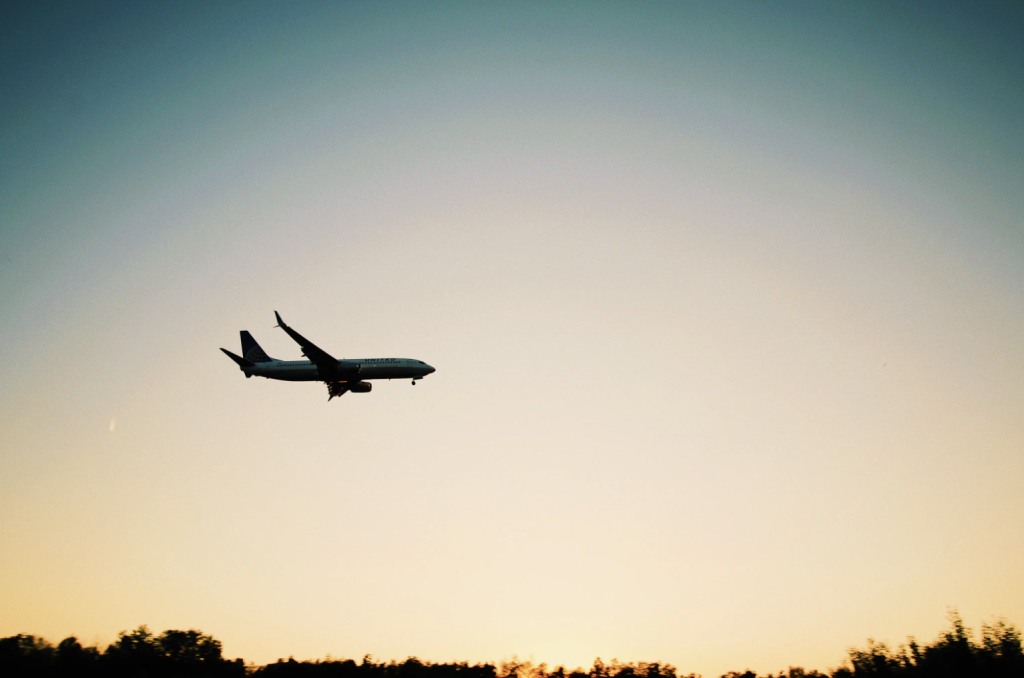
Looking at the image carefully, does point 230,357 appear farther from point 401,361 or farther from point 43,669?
point 43,669

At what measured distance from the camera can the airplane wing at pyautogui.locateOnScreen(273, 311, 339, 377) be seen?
237 ft

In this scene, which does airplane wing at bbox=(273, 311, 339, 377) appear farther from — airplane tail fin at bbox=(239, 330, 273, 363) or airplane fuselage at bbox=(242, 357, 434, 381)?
airplane tail fin at bbox=(239, 330, 273, 363)

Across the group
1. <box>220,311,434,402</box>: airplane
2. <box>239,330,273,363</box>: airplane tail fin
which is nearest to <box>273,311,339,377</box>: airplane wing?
<box>220,311,434,402</box>: airplane

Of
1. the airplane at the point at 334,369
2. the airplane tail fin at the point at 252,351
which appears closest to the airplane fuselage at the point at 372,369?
the airplane at the point at 334,369

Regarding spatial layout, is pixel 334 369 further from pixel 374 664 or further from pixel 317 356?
pixel 374 664

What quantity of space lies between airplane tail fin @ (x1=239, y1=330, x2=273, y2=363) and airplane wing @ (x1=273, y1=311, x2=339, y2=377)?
11.5 m

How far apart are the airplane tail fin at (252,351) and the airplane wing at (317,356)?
37.6 feet

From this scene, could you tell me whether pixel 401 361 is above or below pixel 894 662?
above

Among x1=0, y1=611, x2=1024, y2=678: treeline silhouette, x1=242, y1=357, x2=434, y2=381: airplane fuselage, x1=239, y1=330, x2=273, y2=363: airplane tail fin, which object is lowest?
x1=0, y1=611, x2=1024, y2=678: treeline silhouette

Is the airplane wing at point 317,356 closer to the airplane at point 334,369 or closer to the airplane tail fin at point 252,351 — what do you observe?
the airplane at point 334,369

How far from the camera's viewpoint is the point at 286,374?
80688 mm

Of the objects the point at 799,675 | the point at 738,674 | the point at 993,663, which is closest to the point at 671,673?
the point at 738,674

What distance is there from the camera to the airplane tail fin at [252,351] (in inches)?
3374

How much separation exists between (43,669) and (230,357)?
44.0 meters
